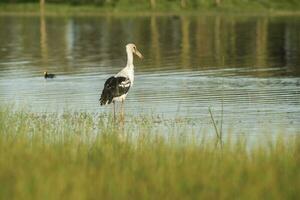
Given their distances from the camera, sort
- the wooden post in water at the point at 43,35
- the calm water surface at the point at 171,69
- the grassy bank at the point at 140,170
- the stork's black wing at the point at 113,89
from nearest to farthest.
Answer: the grassy bank at the point at 140,170
the stork's black wing at the point at 113,89
the calm water surface at the point at 171,69
the wooden post in water at the point at 43,35

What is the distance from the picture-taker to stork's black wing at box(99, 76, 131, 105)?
24.5m

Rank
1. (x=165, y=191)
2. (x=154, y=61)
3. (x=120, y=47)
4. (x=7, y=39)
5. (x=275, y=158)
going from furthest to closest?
(x=7, y=39) → (x=120, y=47) → (x=154, y=61) → (x=275, y=158) → (x=165, y=191)

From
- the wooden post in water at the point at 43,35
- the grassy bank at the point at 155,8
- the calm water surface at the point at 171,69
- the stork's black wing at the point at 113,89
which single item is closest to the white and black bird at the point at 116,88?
the stork's black wing at the point at 113,89

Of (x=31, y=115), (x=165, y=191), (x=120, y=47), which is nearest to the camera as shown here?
(x=165, y=191)

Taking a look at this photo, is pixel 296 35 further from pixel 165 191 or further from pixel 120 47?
pixel 165 191

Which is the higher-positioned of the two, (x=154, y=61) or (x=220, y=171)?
(x=154, y=61)

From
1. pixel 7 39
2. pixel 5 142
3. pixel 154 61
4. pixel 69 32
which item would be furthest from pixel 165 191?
pixel 69 32

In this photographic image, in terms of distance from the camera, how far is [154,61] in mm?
45688

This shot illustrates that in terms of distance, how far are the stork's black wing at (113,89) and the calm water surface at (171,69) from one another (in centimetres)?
81

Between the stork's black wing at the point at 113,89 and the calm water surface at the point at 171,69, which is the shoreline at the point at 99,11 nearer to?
the calm water surface at the point at 171,69

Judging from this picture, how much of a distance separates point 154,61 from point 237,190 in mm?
33849

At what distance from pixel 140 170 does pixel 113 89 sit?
11634 mm

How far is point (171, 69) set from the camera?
40719mm

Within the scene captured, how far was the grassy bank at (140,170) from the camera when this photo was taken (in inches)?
460
